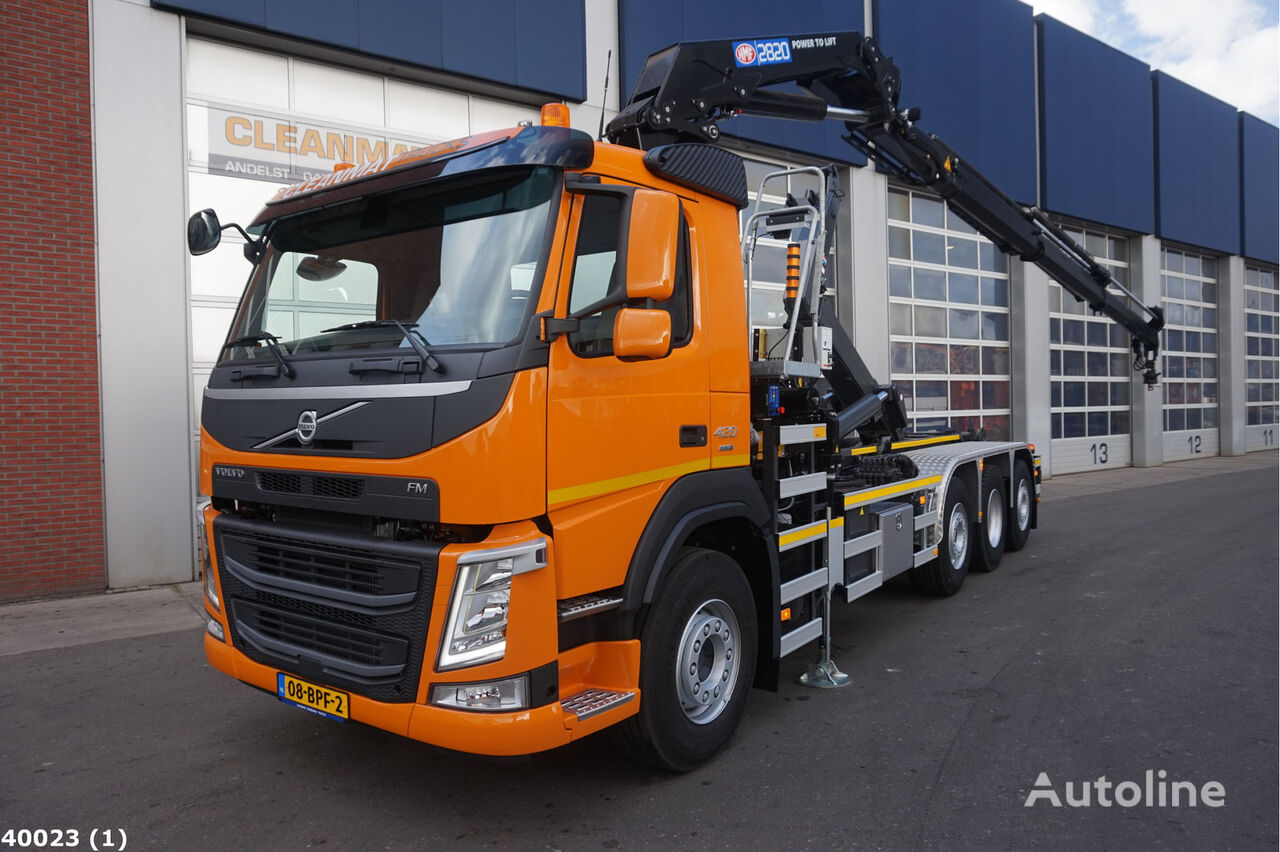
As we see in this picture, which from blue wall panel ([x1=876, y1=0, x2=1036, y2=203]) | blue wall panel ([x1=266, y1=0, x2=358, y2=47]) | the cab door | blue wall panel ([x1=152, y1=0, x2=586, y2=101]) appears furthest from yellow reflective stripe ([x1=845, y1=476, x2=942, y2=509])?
blue wall panel ([x1=876, y1=0, x2=1036, y2=203])

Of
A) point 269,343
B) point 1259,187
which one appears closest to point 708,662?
point 269,343

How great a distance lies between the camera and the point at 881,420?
23.1 ft

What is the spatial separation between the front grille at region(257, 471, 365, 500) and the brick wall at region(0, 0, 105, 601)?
5.31 meters

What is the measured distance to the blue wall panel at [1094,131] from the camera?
56.0 feet

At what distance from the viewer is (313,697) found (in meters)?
3.38

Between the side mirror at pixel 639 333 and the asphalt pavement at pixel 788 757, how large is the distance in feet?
6.23

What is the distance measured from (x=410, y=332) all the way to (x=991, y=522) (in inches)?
270

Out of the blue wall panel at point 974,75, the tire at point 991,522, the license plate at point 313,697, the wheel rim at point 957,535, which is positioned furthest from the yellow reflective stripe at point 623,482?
the blue wall panel at point 974,75

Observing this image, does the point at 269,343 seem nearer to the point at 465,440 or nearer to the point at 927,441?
the point at 465,440

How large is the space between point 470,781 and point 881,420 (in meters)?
4.59

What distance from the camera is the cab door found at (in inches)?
126

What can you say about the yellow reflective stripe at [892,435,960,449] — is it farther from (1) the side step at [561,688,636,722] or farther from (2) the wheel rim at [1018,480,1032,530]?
(1) the side step at [561,688,636,722]

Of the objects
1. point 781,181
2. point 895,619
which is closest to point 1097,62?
point 781,181

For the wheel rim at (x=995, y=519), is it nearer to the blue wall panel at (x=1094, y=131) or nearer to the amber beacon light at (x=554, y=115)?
the amber beacon light at (x=554, y=115)
